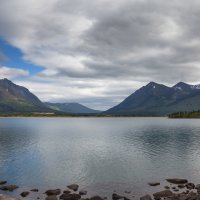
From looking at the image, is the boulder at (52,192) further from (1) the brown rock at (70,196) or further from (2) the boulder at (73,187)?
(2) the boulder at (73,187)

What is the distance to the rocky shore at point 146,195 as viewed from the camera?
1981 inches

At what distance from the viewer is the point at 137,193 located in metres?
54.8

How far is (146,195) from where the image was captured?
50844 mm

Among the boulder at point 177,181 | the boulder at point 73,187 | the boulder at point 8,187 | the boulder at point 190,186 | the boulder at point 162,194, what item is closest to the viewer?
the boulder at point 162,194

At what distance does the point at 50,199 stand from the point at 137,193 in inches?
671

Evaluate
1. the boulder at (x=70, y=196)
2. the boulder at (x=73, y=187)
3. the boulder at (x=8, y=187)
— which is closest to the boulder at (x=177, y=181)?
the boulder at (x=73, y=187)

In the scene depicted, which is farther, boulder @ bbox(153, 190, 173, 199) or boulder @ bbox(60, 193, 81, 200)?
boulder @ bbox(153, 190, 173, 199)

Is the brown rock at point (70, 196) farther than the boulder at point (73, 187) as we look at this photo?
No

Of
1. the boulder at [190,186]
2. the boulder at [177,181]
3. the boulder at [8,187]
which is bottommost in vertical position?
the boulder at [8,187]

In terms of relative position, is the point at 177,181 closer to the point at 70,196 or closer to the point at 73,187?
the point at 73,187

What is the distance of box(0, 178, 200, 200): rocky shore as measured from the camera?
5031 cm

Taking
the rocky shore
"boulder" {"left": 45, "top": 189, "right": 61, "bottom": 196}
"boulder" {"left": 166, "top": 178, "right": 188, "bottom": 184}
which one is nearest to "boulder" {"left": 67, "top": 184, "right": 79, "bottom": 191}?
the rocky shore

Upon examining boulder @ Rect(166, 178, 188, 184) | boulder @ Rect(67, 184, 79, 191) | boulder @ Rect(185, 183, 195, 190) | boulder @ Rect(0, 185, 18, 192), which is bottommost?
boulder @ Rect(0, 185, 18, 192)

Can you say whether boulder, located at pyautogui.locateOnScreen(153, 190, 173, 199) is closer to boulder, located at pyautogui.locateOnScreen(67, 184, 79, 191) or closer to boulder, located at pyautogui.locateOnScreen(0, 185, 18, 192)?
boulder, located at pyautogui.locateOnScreen(67, 184, 79, 191)
